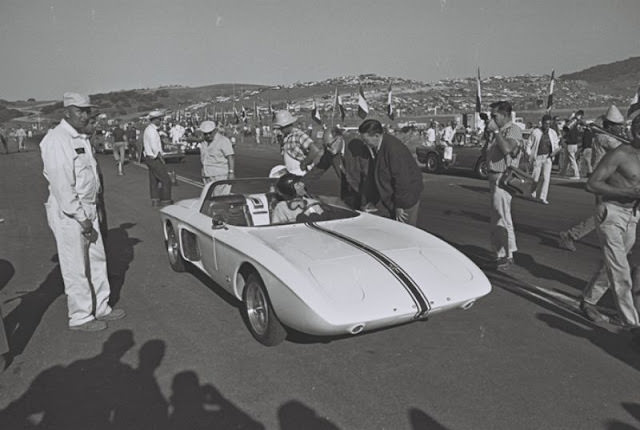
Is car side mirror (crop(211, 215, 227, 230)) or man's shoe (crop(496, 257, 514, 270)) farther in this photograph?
man's shoe (crop(496, 257, 514, 270))

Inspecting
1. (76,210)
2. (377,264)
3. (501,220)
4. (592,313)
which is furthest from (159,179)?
(592,313)

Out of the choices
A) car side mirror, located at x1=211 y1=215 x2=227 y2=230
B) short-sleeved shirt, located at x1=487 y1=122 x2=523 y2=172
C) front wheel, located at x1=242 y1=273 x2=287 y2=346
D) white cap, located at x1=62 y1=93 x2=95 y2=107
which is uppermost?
white cap, located at x1=62 y1=93 x2=95 y2=107

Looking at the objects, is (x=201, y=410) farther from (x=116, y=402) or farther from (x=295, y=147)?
(x=295, y=147)

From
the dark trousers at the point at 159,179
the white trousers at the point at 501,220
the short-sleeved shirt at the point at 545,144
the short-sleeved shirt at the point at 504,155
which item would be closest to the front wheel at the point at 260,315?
the white trousers at the point at 501,220

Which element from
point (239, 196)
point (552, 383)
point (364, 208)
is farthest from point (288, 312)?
point (364, 208)

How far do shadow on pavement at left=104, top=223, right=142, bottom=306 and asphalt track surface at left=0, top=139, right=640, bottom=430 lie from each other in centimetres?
6

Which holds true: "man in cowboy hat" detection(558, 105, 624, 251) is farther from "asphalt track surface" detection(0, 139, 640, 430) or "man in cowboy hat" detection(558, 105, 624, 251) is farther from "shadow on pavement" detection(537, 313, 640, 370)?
"shadow on pavement" detection(537, 313, 640, 370)

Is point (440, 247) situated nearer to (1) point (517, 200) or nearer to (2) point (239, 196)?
(2) point (239, 196)

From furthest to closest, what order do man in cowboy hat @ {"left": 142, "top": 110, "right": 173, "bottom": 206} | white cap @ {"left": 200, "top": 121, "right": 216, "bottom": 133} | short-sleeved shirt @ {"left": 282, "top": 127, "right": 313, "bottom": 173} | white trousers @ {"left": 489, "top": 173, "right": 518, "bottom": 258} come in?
man in cowboy hat @ {"left": 142, "top": 110, "right": 173, "bottom": 206} → white cap @ {"left": 200, "top": 121, "right": 216, "bottom": 133} → short-sleeved shirt @ {"left": 282, "top": 127, "right": 313, "bottom": 173} → white trousers @ {"left": 489, "top": 173, "right": 518, "bottom": 258}

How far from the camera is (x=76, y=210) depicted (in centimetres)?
419

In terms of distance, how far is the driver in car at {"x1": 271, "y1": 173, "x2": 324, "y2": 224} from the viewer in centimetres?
505

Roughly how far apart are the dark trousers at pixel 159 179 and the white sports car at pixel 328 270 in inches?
216

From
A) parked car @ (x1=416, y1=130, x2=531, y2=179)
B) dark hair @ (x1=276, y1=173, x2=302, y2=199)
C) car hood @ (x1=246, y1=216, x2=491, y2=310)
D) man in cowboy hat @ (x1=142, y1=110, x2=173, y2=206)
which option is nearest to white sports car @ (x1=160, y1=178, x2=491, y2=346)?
car hood @ (x1=246, y1=216, x2=491, y2=310)

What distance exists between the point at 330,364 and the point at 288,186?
2.03 meters
